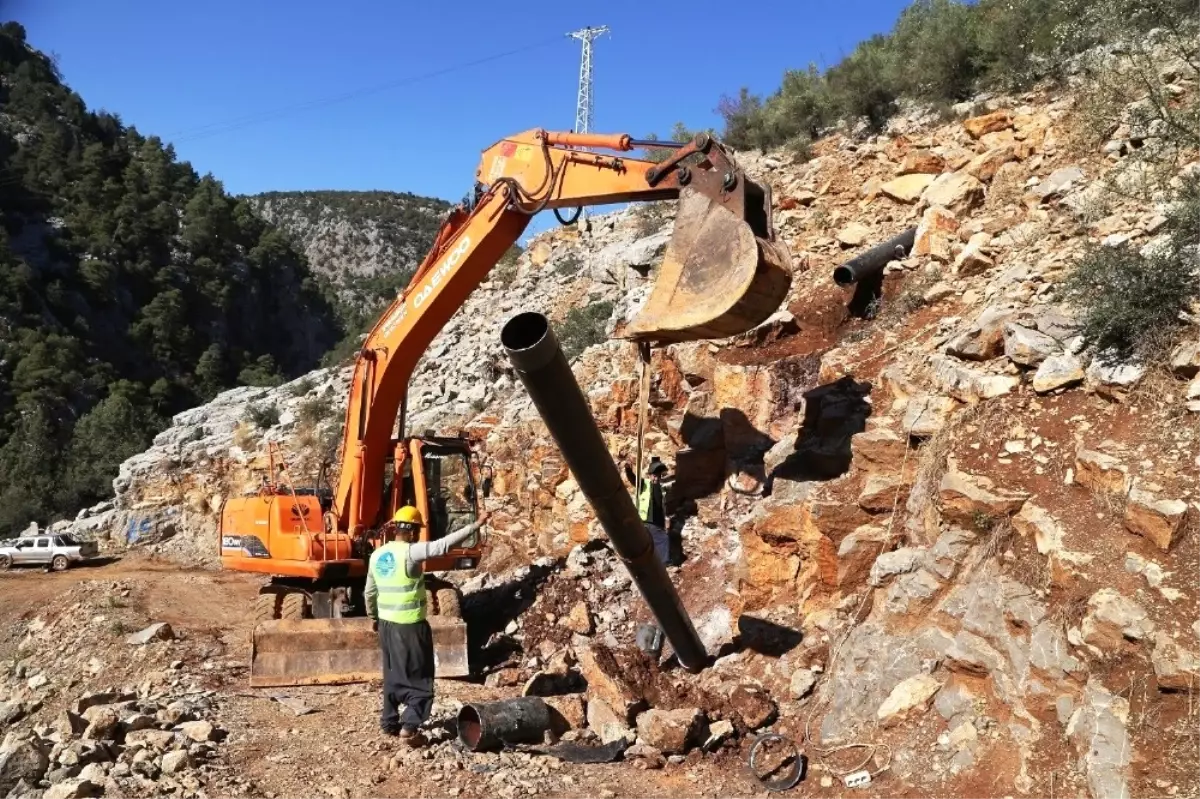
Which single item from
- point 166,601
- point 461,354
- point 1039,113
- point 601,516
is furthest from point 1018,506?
point 461,354

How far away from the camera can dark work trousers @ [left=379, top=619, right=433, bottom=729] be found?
6148 millimetres

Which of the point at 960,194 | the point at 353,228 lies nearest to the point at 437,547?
the point at 960,194

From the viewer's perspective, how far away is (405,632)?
244 inches

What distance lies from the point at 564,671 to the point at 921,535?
324cm

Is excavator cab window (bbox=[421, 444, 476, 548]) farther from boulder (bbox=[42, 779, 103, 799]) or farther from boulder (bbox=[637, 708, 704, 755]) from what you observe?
boulder (bbox=[42, 779, 103, 799])

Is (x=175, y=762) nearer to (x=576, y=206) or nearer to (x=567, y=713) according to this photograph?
(x=567, y=713)

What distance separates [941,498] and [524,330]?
3185mm

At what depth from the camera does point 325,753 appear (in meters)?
5.95

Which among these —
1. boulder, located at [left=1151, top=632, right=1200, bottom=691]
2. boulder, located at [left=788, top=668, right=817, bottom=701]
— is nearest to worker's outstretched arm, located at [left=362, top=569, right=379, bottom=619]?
boulder, located at [left=788, top=668, right=817, bottom=701]

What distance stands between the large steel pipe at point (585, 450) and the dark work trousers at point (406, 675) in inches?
62.8

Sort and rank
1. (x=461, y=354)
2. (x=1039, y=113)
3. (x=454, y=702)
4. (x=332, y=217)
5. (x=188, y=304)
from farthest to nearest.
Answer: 1. (x=332, y=217)
2. (x=188, y=304)
3. (x=461, y=354)
4. (x=1039, y=113)
5. (x=454, y=702)

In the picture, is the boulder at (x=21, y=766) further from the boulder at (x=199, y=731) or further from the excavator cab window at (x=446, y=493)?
the excavator cab window at (x=446, y=493)

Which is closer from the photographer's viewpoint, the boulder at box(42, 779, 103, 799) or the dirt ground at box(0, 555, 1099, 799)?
the boulder at box(42, 779, 103, 799)

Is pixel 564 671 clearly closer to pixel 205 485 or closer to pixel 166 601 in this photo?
pixel 166 601
